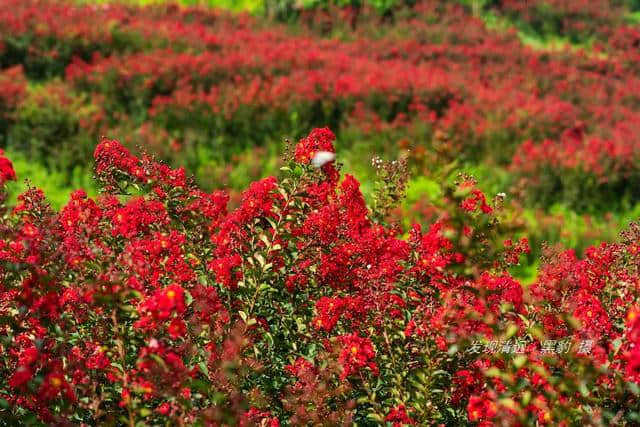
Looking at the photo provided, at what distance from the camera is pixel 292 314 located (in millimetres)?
3299

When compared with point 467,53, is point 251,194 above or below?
above

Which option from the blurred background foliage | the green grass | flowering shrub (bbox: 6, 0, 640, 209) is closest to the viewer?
the green grass

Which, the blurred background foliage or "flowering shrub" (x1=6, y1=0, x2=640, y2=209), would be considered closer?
the blurred background foliage

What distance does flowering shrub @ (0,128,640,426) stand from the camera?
2.39 metres

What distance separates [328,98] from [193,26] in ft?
15.7

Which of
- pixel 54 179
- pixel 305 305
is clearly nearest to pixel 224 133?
pixel 54 179

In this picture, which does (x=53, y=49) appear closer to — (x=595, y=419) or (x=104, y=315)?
(x=104, y=315)

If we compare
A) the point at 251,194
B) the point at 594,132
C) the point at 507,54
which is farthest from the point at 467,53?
the point at 251,194

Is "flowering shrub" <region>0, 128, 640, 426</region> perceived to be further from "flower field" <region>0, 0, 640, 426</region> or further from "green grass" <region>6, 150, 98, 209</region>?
"green grass" <region>6, 150, 98, 209</region>

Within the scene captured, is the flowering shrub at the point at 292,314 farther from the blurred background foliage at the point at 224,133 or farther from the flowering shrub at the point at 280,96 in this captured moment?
the flowering shrub at the point at 280,96

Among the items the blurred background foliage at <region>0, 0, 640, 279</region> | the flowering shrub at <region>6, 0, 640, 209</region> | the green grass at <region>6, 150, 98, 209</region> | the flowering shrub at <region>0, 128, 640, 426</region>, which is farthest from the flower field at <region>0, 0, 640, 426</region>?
the green grass at <region>6, 150, 98, 209</region>

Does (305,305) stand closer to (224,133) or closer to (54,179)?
(54,179)

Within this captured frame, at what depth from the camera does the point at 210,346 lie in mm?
2908

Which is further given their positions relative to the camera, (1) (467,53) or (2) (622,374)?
(1) (467,53)
